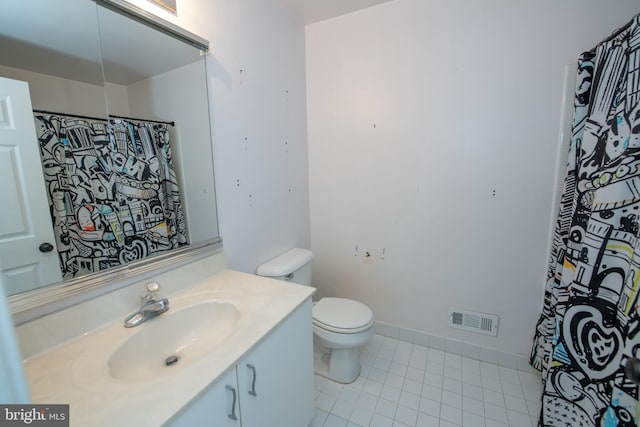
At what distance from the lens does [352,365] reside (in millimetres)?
1724

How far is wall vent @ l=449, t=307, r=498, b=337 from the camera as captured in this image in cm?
181

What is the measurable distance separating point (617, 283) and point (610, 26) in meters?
1.30

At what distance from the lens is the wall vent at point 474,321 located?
5.94 feet

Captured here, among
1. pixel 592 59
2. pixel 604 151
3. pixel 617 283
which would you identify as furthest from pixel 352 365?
pixel 592 59

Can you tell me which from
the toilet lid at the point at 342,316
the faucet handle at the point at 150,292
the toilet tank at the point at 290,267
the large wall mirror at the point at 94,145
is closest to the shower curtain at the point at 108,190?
the large wall mirror at the point at 94,145

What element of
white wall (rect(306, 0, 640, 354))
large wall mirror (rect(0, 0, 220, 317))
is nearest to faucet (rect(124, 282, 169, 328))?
large wall mirror (rect(0, 0, 220, 317))

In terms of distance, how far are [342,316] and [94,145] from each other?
1.48 meters

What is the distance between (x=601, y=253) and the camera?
1057 millimetres

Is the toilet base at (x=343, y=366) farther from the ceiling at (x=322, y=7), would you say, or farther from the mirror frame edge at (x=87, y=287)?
the ceiling at (x=322, y=7)

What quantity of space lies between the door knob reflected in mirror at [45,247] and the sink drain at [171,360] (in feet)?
1.79

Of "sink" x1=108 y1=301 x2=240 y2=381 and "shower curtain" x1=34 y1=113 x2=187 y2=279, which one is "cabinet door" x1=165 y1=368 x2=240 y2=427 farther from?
"shower curtain" x1=34 y1=113 x2=187 y2=279

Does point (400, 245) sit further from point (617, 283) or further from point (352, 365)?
point (617, 283)

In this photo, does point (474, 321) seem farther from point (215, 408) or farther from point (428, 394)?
point (215, 408)

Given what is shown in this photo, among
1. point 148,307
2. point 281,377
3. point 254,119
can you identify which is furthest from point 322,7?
point 281,377
